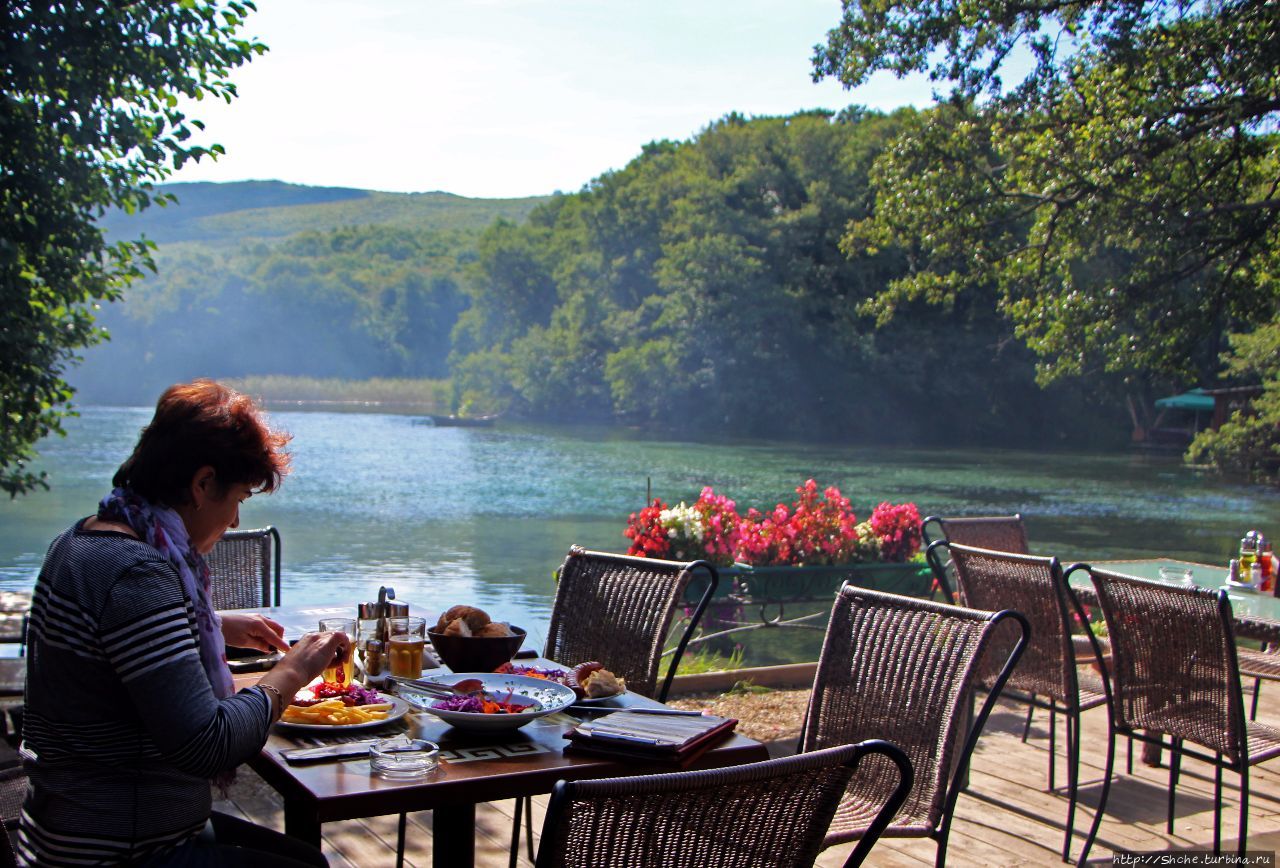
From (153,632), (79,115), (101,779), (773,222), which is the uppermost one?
(773,222)

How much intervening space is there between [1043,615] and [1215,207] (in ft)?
29.7

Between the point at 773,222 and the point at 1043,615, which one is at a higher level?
the point at 773,222

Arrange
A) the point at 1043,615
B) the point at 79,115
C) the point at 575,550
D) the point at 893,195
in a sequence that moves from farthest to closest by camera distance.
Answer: the point at 893,195
the point at 79,115
the point at 1043,615
the point at 575,550

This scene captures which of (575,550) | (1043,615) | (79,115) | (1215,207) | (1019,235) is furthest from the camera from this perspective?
(1019,235)

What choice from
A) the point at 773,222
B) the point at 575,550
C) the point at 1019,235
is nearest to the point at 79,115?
the point at 575,550

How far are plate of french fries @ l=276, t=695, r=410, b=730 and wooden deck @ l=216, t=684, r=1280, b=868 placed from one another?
1.14 metres

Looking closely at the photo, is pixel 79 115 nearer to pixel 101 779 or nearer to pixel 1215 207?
pixel 101 779

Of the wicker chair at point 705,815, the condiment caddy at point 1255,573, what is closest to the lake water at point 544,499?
the condiment caddy at point 1255,573

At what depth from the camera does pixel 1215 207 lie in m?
11.1

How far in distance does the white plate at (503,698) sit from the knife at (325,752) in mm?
136

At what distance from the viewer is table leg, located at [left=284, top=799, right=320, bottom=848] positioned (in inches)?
60.8

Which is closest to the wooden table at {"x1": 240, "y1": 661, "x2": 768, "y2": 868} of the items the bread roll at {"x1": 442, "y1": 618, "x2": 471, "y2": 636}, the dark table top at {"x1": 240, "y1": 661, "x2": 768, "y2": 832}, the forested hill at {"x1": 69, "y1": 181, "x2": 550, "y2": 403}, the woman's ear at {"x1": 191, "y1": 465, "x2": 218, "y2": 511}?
the dark table top at {"x1": 240, "y1": 661, "x2": 768, "y2": 832}

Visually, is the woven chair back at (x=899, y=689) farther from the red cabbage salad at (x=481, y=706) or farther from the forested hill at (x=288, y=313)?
the forested hill at (x=288, y=313)

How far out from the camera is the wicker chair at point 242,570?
3334 millimetres
